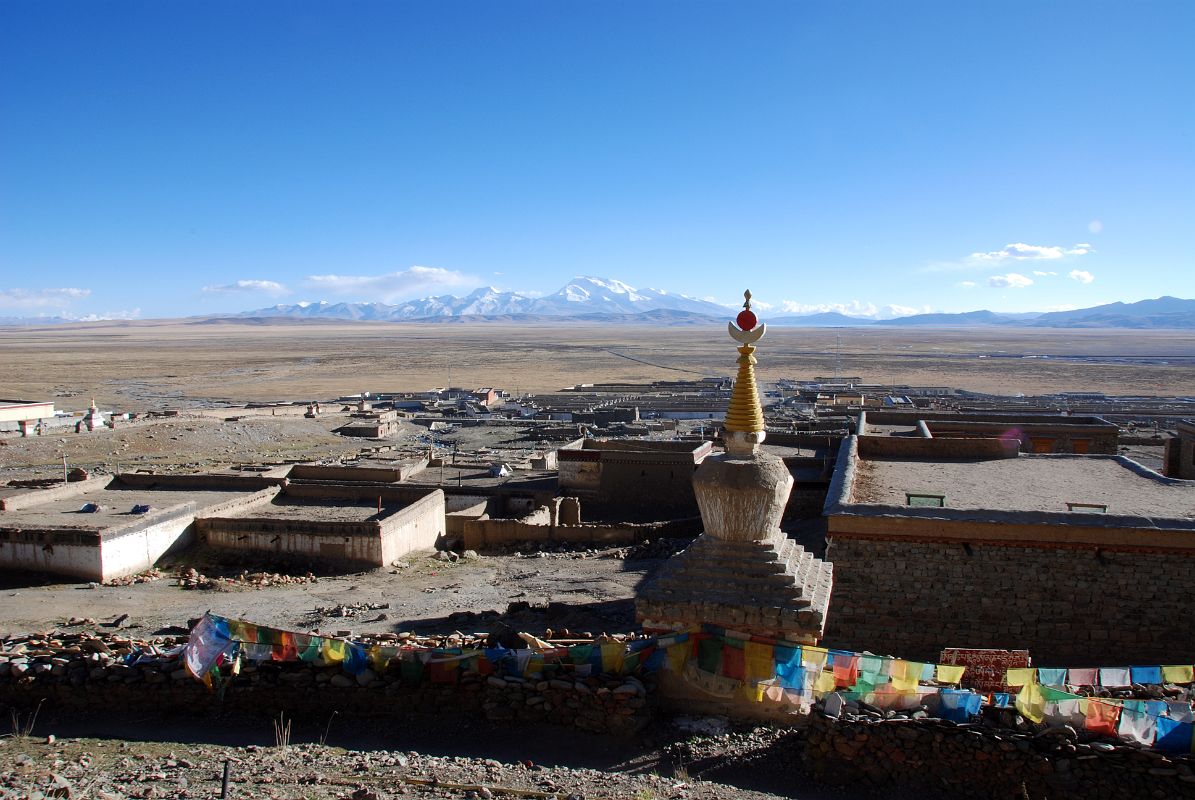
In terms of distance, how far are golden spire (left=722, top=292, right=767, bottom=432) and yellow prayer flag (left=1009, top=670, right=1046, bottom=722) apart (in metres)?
3.24

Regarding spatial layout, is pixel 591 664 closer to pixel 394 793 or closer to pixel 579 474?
pixel 394 793

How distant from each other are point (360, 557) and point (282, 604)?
3852 mm

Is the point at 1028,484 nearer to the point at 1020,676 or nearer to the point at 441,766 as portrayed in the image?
the point at 1020,676

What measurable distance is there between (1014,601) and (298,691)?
8864 mm

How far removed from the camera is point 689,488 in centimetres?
2592

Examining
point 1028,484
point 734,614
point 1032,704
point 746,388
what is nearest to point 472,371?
point 1028,484

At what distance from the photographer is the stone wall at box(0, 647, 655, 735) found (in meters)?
8.49

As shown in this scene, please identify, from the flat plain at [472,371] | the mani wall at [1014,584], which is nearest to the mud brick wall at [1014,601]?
the mani wall at [1014,584]

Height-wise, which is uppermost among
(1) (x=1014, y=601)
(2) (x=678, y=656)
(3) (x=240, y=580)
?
(2) (x=678, y=656)

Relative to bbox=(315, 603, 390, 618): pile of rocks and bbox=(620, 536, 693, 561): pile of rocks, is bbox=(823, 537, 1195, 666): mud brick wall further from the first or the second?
bbox=(620, 536, 693, 561): pile of rocks

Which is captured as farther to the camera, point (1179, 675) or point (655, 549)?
point (655, 549)

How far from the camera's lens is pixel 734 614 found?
8070 mm

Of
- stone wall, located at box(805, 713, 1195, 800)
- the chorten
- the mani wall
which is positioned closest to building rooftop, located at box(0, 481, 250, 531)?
the chorten

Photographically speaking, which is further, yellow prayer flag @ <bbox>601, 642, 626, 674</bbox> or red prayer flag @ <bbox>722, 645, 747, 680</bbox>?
yellow prayer flag @ <bbox>601, 642, 626, 674</bbox>
